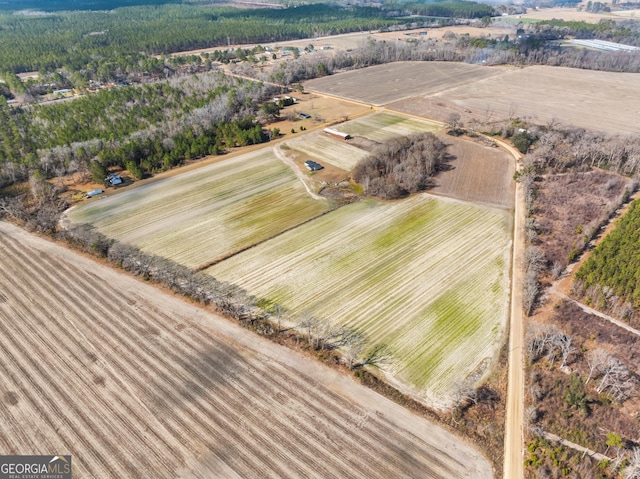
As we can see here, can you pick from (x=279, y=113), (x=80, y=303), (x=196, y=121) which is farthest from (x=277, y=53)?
(x=80, y=303)

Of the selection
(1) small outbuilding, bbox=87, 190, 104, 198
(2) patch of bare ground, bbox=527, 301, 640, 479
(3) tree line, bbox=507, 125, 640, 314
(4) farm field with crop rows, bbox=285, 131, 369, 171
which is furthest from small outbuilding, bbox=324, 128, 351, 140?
(2) patch of bare ground, bbox=527, 301, 640, 479

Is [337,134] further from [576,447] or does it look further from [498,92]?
[576,447]

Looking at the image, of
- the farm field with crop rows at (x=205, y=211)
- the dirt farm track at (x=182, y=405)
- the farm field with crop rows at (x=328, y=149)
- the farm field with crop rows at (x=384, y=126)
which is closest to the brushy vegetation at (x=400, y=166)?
the farm field with crop rows at (x=328, y=149)

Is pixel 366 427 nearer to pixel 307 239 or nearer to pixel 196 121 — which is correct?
pixel 307 239

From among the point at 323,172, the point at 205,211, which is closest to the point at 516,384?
the point at 205,211

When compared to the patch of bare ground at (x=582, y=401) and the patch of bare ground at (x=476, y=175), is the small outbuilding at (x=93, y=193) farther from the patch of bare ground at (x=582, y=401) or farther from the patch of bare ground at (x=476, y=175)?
the patch of bare ground at (x=582, y=401)

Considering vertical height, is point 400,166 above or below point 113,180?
above
